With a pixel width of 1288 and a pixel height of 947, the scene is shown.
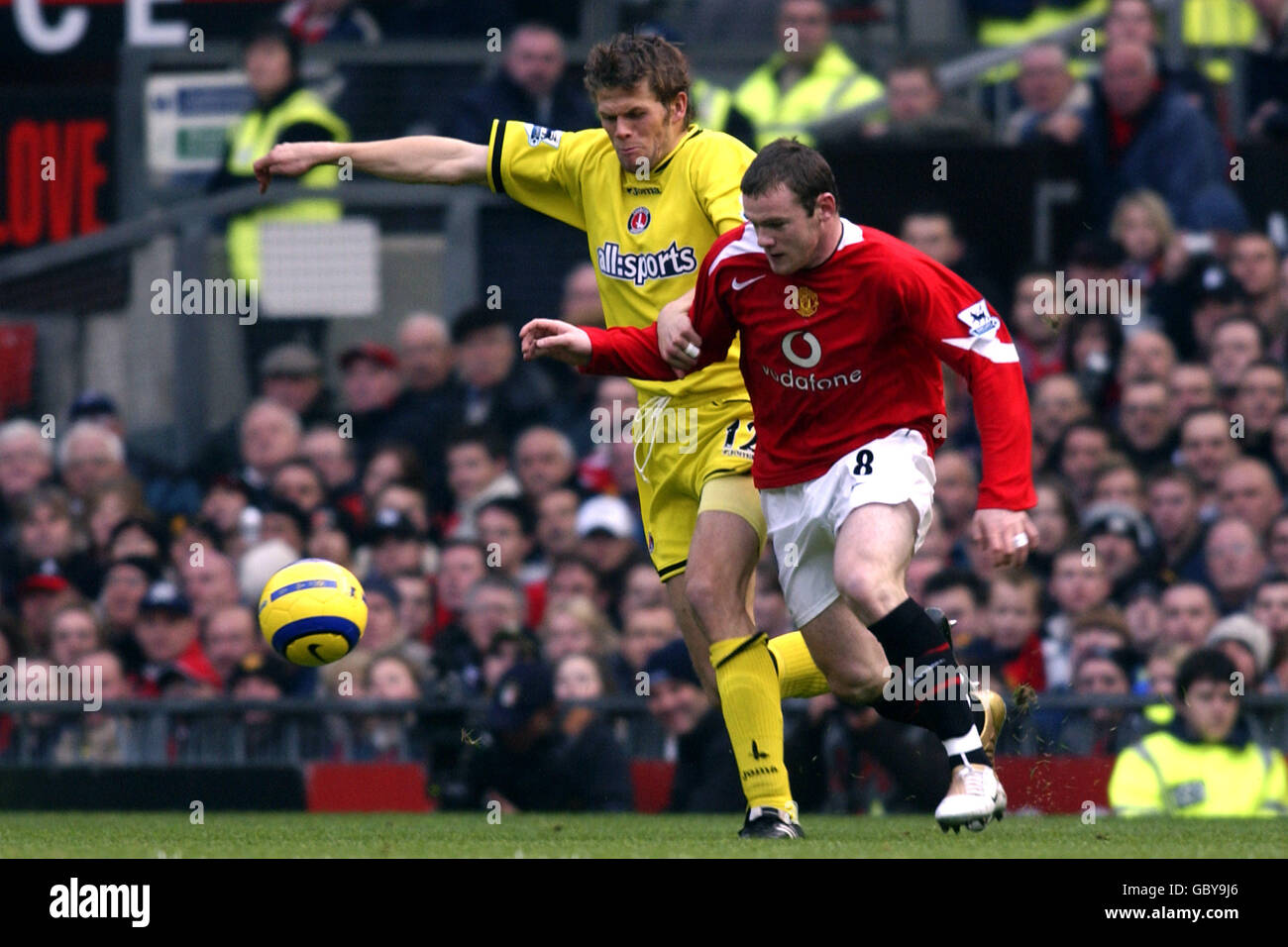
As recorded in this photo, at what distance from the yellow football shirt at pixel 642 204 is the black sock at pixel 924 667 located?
4.02ft

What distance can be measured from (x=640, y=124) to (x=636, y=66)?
8.3 inches

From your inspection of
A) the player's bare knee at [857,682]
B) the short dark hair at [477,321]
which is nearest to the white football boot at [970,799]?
the player's bare knee at [857,682]

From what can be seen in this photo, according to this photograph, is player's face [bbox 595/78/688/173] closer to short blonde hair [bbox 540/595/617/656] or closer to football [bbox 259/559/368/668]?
football [bbox 259/559/368/668]

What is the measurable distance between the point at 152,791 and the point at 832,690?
3944 millimetres

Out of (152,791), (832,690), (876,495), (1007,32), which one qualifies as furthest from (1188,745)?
(1007,32)

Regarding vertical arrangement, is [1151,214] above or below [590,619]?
above

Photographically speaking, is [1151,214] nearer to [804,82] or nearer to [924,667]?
[804,82]

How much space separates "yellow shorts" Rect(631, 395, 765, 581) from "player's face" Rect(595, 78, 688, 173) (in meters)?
0.82

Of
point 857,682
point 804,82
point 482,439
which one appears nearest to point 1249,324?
point 804,82

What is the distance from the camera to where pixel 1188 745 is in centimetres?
988

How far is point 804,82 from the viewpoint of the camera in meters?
14.1

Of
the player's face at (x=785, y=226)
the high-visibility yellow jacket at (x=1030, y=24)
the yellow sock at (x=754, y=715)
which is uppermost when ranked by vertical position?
the high-visibility yellow jacket at (x=1030, y=24)

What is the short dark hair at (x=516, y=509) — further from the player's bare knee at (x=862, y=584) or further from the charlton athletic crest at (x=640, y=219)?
the player's bare knee at (x=862, y=584)

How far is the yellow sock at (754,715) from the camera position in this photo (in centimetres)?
776
